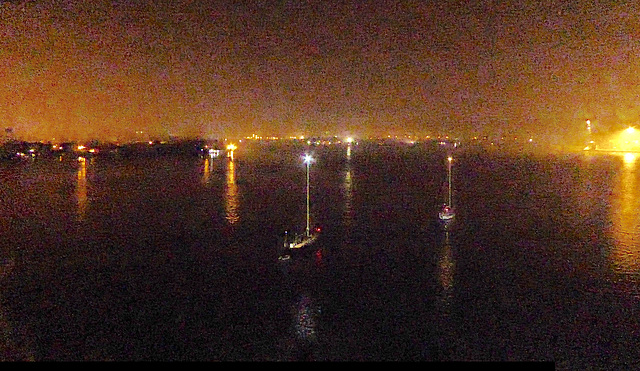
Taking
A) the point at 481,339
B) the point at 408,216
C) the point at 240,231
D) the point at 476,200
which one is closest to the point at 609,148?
the point at 476,200

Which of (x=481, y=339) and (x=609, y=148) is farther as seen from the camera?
(x=609, y=148)

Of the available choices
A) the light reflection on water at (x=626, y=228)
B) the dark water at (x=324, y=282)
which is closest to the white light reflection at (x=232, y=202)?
the dark water at (x=324, y=282)

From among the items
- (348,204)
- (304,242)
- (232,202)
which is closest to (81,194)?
(232,202)

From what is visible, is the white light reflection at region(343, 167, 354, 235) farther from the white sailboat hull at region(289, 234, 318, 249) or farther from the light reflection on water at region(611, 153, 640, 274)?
the light reflection on water at region(611, 153, 640, 274)

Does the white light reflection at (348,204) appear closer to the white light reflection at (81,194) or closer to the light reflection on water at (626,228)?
the light reflection on water at (626,228)

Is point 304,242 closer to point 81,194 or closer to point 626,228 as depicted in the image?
point 626,228

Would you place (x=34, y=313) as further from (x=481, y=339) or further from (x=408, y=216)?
(x=408, y=216)
